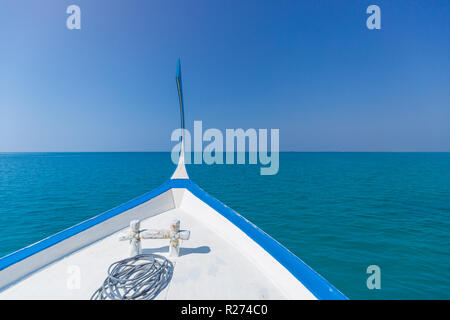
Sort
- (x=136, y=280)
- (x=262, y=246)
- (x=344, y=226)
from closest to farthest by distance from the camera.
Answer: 1. (x=136, y=280)
2. (x=262, y=246)
3. (x=344, y=226)

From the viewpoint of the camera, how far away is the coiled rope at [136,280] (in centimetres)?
207

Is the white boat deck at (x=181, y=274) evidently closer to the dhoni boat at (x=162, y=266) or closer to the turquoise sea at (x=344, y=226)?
the dhoni boat at (x=162, y=266)

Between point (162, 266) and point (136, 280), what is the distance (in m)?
0.33

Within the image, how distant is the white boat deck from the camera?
2.18 m

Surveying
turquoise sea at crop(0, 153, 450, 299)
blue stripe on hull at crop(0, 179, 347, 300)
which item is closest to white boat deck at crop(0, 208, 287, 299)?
blue stripe on hull at crop(0, 179, 347, 300)

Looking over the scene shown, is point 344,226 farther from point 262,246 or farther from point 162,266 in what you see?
point 162,266

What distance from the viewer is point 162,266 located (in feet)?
8.05

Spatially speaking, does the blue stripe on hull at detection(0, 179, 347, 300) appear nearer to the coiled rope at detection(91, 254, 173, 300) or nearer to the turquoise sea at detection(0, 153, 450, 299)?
the coiled rope at detection(91, 254, 173, 300)

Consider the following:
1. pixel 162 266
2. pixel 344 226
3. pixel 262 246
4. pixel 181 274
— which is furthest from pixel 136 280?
pixel 344 226

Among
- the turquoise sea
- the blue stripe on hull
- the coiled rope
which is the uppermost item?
the blue stripe on hull

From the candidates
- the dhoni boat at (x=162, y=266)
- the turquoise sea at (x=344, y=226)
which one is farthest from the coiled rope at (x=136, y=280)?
the turquoise sea at (x=344, y=226)

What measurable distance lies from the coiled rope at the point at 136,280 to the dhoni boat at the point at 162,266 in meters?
0.01
